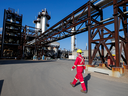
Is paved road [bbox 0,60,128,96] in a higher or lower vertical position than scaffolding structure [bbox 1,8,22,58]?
lower

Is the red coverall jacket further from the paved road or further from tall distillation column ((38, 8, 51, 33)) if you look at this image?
tall distillation column ((38, 8, 51, 33))

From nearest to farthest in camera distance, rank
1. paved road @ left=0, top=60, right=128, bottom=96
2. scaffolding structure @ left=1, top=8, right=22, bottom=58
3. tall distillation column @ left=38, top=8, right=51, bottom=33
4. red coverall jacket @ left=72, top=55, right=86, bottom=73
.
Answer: paved road @ left=0, top=60, right=128, bottom=96 < red coverall jacket @ left=72, top=55, right=86, bottom=73 < scaffolding structure @ left=1, top=8, right=22, bottom=58 < tall distillation column @ left=38, top=8, right=51, bottom=33

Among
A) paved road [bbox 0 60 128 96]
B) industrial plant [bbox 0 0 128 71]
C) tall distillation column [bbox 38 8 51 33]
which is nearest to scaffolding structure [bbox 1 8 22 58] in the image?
industrial plant [bbox 0 0 128 71]

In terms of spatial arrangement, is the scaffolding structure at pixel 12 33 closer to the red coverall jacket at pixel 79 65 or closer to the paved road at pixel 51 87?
the paved road at pixel 51 87

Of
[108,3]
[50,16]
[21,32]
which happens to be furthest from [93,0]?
[50,16]

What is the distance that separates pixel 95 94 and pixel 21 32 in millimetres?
30286

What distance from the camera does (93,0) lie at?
821cm

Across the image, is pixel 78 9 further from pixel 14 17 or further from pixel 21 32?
pixel 14 17

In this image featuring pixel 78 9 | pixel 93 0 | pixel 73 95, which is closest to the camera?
pixel 73 95

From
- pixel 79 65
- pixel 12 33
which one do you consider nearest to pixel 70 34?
pixel 79 65

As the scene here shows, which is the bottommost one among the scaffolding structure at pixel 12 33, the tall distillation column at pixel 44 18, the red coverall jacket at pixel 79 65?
the red coverall jacket at pixel 79 65

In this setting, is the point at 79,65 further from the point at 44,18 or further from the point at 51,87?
the point at 44,18

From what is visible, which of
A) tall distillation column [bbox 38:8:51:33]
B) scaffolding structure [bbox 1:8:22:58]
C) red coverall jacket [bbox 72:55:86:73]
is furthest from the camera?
tall distillation column [bbox 38:8:51:33]

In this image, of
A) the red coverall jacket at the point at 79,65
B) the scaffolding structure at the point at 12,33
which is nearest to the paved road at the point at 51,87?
the red coverall jacket at the point at 79,65
